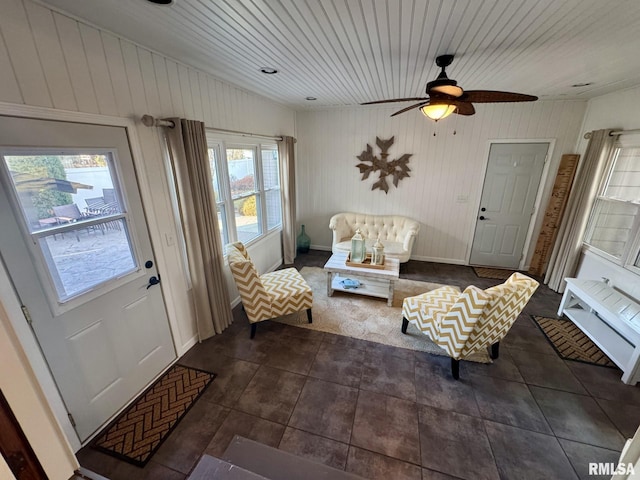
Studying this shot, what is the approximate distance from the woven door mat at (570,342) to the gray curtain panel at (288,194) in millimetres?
3647

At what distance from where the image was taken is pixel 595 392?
225cm

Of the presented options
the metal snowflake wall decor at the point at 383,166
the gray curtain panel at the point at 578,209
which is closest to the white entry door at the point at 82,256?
the metal snowflake wall decor at the point at 383,166

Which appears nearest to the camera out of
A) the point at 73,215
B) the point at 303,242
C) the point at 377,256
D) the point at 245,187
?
the point at 73,215

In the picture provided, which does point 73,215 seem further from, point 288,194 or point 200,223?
point 288,194

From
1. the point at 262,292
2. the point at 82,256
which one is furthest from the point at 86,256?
the point at 262,292

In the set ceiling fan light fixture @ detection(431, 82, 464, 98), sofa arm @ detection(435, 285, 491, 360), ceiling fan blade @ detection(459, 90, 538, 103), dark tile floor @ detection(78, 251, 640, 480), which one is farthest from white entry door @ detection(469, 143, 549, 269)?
sofa arm @ detection(435, 285, 491, 360)

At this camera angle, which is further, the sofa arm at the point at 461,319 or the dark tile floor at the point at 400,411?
the sofa arm at the point at 461,319

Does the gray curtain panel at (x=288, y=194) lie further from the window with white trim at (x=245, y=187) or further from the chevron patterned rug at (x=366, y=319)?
the chevron patterned rug at (x=366, y=319)

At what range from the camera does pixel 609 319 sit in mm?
2533

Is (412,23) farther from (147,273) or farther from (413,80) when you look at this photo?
(147,273)

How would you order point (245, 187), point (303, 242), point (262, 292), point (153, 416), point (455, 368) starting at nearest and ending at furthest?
1. point (153, 416)
2. point (455, 368)
3. point (262, 292)
4. point (245, 187)
5. point (303, 242)

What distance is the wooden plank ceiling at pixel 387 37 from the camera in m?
1.47

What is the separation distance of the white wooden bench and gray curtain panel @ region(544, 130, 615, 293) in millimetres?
624

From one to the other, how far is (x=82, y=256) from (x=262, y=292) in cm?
147
